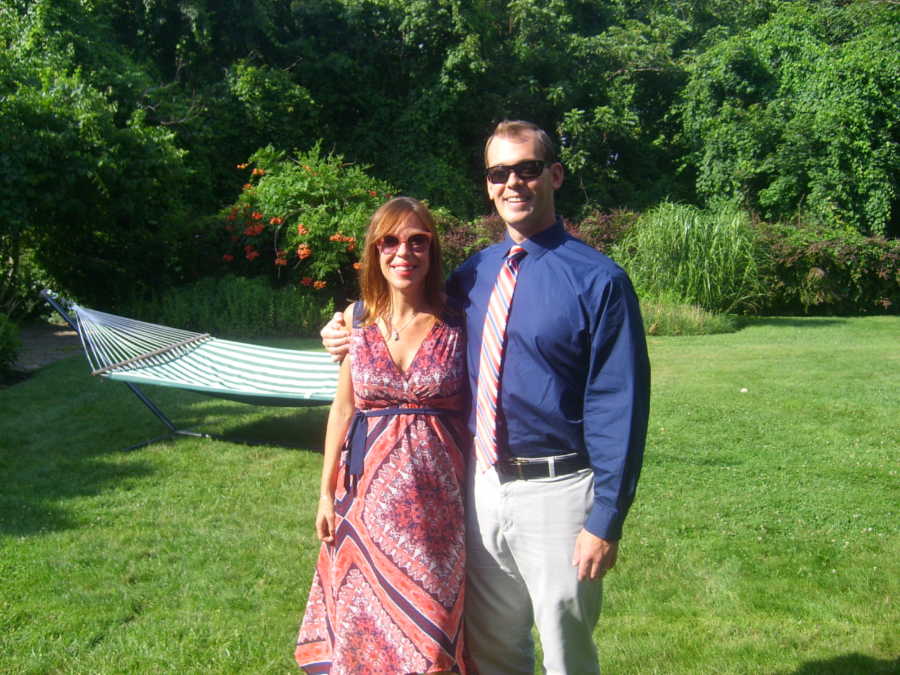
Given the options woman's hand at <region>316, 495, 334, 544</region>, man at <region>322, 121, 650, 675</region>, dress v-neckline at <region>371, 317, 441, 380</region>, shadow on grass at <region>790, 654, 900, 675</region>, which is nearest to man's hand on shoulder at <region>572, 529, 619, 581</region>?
man at <region>322, 121, 650, 675</region>

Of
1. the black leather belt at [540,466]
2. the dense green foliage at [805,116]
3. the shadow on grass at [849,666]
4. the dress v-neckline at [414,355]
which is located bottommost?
the shadow on grass at [849,666]

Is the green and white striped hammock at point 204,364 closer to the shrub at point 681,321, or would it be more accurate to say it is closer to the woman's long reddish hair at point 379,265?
Answer: the woman's long reddish hair at point 379,265

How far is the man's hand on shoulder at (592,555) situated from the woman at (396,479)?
13.4 inches

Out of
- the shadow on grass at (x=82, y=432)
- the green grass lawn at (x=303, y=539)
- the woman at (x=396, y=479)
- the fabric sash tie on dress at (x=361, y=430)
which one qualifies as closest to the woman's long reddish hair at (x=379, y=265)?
the woman at (x=396, y=479)

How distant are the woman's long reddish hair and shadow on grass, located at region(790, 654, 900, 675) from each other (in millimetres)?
1867

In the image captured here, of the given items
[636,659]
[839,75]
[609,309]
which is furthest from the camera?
[839,75]

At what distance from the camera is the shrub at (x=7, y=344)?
8297 mm

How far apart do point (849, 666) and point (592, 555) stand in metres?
1.56

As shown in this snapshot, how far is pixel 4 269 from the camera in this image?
10.2 meters

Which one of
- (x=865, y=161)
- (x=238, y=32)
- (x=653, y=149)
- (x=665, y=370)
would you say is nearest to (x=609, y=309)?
(x=665, y=370)

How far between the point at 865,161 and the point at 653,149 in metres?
4.97

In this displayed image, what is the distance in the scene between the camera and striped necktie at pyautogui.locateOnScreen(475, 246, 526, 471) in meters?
2.08

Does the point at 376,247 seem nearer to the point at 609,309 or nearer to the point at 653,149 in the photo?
the point at 609,309

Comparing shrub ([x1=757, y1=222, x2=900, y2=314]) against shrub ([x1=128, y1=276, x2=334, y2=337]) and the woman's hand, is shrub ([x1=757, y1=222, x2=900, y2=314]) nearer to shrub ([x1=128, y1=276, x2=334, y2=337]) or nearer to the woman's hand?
shrub ([x1=128, y1=276, x2=334, y2=337])
